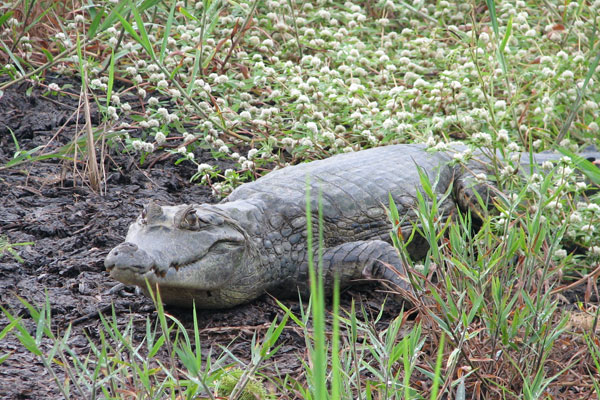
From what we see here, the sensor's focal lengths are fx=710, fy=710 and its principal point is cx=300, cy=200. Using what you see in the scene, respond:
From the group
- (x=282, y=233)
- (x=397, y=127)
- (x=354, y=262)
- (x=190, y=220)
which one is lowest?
(x=354, y=262)

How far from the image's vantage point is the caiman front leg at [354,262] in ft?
11.1

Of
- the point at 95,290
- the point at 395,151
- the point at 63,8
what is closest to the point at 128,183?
the point at 95,290

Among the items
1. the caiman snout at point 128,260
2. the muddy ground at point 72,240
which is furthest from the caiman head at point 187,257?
the muddy ground at point 72,240

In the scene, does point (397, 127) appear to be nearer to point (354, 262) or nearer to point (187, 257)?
point (354, 262)

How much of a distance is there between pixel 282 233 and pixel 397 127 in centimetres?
142

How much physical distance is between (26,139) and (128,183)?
0.97 meters

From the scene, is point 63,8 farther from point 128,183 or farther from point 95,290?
point 95,290

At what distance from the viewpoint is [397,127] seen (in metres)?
4.50

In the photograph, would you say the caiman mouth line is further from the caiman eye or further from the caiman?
the caiman eye

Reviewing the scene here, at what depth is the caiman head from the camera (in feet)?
8.67

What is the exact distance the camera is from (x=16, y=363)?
99.7 inches

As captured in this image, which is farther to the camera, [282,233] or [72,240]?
[72,240]

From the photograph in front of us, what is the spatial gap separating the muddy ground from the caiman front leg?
111 millimetres

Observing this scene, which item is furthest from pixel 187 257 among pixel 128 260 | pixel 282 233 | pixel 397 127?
pixel 397 127
